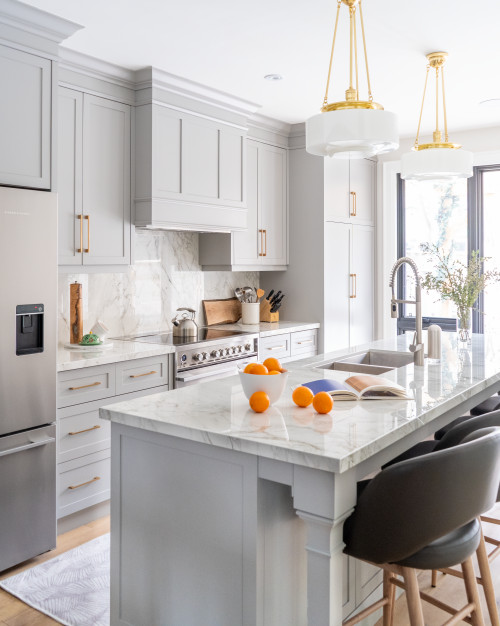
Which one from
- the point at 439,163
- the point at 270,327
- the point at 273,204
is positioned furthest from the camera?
the point at 273,204

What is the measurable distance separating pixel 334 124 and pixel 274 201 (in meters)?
2.83

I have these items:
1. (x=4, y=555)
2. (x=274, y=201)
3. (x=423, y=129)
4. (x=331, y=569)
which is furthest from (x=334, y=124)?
(x=423, y=129)

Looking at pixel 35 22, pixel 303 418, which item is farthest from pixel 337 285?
pixel 303 418

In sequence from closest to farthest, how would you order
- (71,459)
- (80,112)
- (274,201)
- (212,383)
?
(212,383) → (71,459) → (80,112) → (274,201)

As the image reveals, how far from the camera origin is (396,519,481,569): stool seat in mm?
1585

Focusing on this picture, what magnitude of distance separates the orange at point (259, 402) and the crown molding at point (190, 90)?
243 centimetres

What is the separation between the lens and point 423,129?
5121 millimetres

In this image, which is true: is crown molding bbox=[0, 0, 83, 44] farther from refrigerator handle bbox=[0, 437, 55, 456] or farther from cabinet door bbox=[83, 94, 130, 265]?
refrigerator handle bbox=[0, 437, 55, 456]

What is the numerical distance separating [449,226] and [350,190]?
38.5 inches

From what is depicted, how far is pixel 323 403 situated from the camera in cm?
182

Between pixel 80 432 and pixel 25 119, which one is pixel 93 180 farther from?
pixel 80 432

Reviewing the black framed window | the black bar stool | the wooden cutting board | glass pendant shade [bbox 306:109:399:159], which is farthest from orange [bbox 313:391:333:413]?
the black framed window

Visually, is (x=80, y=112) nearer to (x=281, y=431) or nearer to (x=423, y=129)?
(x=281, y=431)

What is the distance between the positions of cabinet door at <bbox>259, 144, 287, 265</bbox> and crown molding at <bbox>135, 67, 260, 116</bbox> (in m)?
0.53
